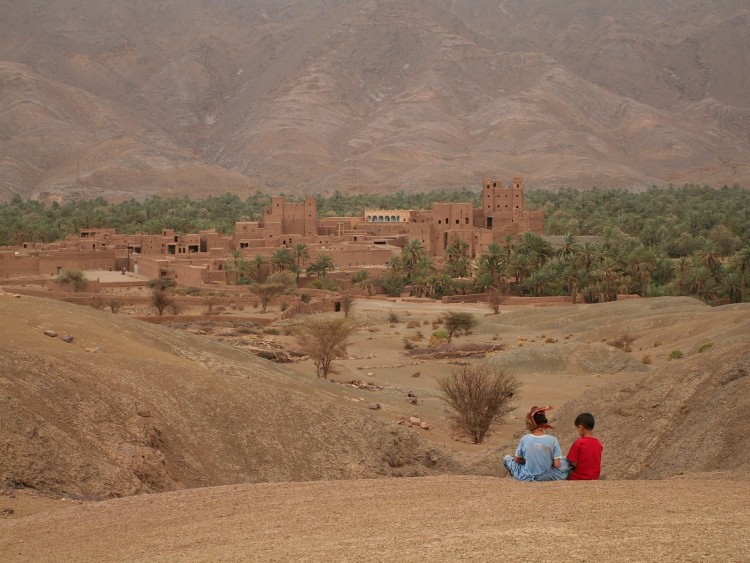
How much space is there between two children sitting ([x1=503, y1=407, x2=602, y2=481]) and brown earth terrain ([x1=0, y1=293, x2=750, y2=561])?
0.86ft

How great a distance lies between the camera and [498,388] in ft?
83.0

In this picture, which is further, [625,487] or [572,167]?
[572,167]

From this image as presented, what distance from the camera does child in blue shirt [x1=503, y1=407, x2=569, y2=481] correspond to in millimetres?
12594

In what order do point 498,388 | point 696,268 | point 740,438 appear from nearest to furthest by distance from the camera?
1. point 740,438
2. point 498,388
3. point 696,268

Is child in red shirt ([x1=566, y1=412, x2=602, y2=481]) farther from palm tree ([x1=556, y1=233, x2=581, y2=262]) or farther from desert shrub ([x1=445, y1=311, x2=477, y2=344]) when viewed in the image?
palm tree ([x1=556, y1=233, x2=581, y2=262])

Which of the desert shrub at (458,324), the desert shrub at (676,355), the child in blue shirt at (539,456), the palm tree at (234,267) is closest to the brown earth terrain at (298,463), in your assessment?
the child in blue shirt at (539,456)

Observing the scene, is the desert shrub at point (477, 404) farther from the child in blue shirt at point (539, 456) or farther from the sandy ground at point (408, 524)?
the child in blue shirt at point (539, 456)

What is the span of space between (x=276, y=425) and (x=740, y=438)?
23.6 ft

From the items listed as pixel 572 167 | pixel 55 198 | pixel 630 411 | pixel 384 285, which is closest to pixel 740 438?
Answer: pixel 630 411

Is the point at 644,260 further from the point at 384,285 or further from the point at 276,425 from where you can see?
the point at 276,425

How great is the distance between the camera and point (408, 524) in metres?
11.4

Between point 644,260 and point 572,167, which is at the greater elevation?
Result: point 572,167

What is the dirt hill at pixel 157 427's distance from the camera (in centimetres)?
1548

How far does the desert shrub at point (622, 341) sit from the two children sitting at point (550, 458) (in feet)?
98.0
